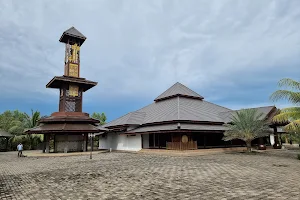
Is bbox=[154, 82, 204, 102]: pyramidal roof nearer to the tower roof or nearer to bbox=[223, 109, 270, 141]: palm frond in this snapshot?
bbox=[223, 109, 270, 141]: palm frond

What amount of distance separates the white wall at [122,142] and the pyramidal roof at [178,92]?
29.9 feet

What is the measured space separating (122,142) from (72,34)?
17229mm

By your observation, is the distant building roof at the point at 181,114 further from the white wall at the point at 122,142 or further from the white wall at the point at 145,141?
the white wall at the point at 122,142

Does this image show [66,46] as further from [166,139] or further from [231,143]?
[231,143]

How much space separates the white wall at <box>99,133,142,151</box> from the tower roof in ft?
50.3

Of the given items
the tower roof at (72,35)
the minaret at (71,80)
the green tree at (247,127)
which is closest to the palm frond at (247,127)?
the green tree at (247,127)

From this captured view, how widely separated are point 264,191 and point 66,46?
31.4 meters

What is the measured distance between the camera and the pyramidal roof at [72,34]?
31.6 meters

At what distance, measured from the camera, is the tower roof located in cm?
3161

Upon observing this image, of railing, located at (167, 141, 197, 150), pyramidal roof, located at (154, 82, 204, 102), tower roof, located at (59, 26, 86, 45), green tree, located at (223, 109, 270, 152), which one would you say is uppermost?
tower roof, located at (59, 26, 86, 45)

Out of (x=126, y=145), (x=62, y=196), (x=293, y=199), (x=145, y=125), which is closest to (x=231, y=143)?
(x=145, y=125)

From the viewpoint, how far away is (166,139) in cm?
2770

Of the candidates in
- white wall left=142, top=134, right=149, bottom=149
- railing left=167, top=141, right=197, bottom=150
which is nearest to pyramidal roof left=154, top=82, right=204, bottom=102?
white wall left=142, top=134, right=149, bottom=149

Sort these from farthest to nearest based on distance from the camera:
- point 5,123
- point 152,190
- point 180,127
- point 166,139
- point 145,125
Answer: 1. point 5,123
2. point 145,125
3. point 166,139
4. point 180,127
5. point 152,190
